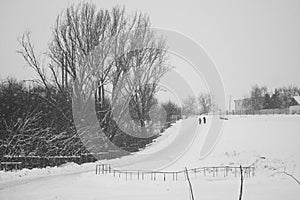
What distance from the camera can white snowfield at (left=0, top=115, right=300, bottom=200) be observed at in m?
10.9

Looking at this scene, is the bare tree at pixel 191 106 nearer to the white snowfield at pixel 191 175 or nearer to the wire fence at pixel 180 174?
the white snowfield at pixel 191 175

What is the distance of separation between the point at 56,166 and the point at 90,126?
4665 millimetres

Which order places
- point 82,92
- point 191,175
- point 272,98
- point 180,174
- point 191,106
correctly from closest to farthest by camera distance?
point 191,175 → point 180,174 → point 82,92 → point 272,98 → point 191,106

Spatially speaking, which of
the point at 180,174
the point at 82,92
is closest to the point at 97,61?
the point at 82,92

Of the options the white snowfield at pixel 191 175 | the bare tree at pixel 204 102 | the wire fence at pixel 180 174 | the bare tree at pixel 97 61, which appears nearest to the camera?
the white snowfield at pixel 191 175

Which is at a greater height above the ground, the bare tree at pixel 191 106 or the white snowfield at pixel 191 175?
the bare tree at pixel 191 106

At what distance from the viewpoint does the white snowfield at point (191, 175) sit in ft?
35.6

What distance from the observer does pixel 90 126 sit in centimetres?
2398

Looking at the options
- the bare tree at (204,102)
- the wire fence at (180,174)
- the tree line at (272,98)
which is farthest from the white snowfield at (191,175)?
the bare tree at (204,102)

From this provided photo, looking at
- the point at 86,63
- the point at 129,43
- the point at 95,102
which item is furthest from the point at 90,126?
the point at 129,43

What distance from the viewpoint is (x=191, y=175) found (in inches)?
643

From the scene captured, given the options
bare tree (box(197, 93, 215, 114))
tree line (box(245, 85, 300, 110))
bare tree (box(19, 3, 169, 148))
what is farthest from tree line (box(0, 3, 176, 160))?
bare tree (box(197, 93, 215, 114))

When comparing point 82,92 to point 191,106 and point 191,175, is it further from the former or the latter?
point 191,106

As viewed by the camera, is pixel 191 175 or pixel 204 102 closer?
pixel 191 175
